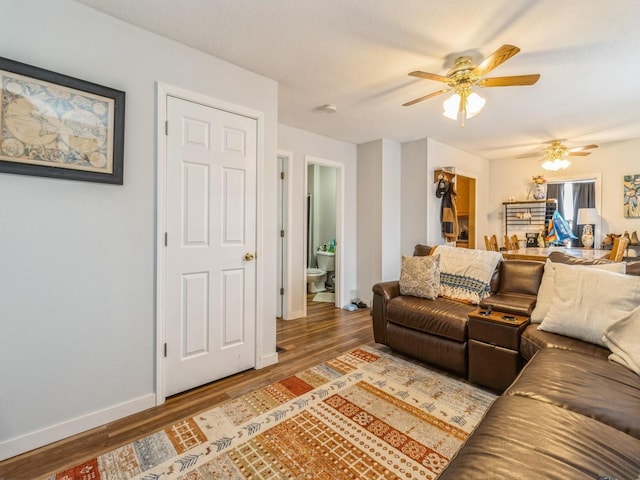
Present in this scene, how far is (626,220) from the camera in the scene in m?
4.72

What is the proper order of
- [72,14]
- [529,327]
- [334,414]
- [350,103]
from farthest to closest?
1. [350,103]
2. [529,327]
3. [334,414]
4. [72,14]

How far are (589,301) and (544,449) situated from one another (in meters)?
1.32

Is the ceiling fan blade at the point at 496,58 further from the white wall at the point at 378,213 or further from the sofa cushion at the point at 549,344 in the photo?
the white wall at the point at 378,213

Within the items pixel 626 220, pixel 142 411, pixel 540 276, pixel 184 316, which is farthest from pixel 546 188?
pixel 142 411

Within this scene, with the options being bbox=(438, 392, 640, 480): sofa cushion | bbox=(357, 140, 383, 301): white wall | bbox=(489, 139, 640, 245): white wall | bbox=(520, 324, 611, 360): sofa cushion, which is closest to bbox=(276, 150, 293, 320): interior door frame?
bbox=(357, 140, 383, 301): white wall

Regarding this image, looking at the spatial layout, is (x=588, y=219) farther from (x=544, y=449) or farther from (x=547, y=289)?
(x=544, y=449)

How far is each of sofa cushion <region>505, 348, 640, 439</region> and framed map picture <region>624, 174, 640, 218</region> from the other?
4.57 metres

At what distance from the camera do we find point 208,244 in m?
2.34

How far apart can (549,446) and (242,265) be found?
2138 mm

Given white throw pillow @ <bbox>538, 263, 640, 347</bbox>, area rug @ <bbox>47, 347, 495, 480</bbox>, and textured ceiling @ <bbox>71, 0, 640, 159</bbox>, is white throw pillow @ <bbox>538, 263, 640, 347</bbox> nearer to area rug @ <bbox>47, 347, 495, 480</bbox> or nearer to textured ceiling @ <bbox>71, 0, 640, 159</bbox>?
area rug @ <bbox>47, 347, 495, 480</bbox>

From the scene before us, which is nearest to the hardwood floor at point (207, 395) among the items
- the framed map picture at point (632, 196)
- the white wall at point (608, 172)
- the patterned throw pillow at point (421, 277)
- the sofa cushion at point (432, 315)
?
the sofa cushion at point (432, 315)

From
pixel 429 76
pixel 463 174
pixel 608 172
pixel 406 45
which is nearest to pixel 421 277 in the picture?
pixel 429 76

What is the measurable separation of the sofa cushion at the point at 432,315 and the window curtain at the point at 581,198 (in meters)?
4.40

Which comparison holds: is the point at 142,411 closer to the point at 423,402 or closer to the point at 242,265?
the point at 242,265
